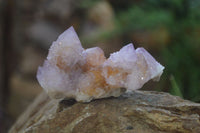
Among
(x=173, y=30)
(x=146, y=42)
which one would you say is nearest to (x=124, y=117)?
(x=173, y=30)

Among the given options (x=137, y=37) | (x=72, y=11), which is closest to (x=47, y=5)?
(x=72, y=11)

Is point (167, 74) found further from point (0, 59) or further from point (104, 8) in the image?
point (104, 8)

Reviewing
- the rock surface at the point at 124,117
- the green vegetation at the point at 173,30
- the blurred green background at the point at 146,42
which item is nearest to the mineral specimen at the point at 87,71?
the rock surface at the point at 124,117

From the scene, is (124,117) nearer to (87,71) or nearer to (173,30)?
(87,71)

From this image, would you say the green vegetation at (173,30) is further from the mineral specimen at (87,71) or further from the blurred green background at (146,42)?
the mineral specimen at (87,71)

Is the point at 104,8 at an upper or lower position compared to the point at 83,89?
upper

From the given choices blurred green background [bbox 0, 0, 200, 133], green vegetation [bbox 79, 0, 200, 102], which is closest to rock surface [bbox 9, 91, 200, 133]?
blurred green background [bbox 0, 0, 200, 133]

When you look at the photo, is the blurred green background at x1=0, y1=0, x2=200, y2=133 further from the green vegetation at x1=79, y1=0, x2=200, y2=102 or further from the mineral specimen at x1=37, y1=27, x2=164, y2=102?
the mineral specimen at x1=37, y1=27, x2=164, y2=102
